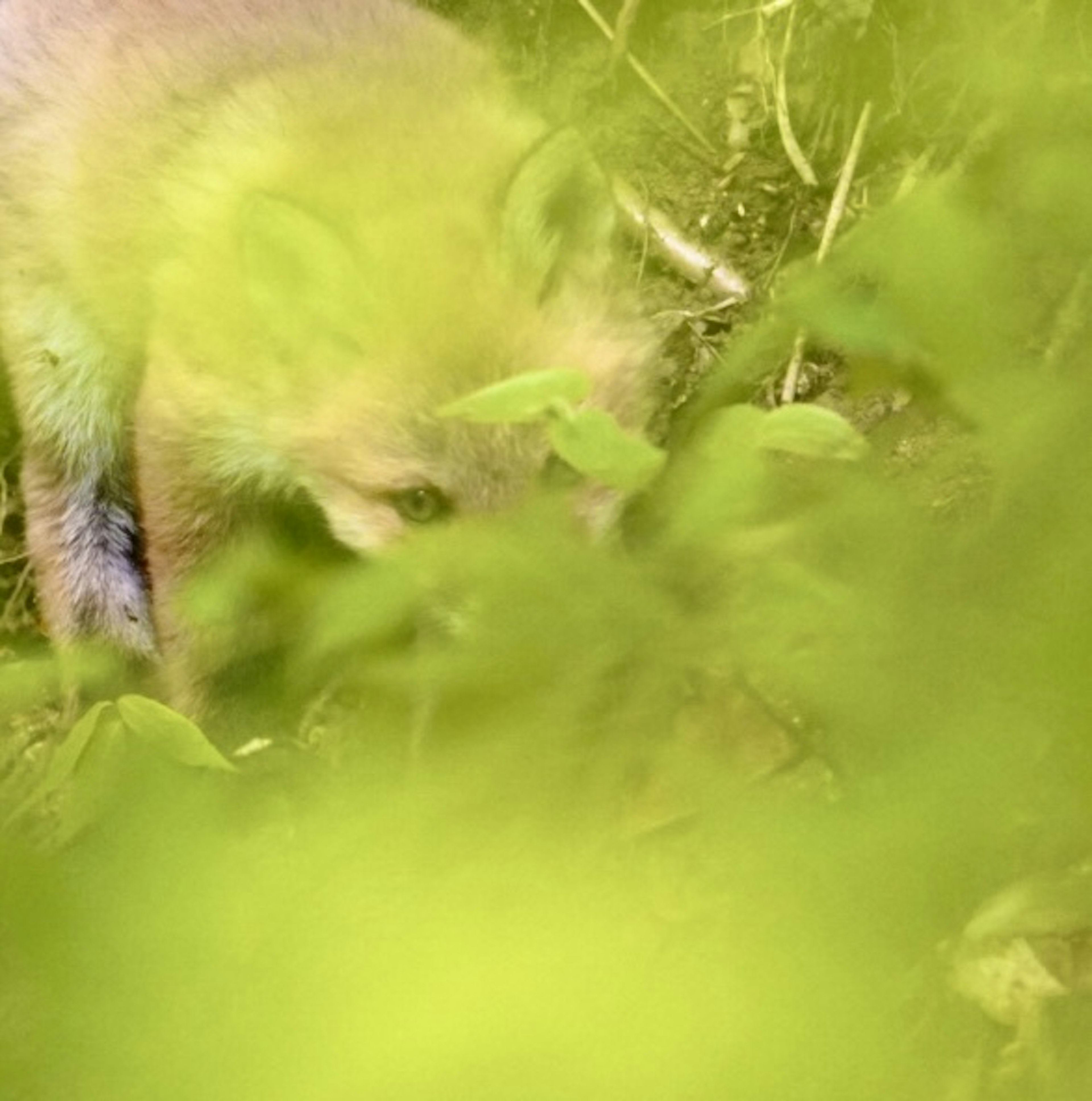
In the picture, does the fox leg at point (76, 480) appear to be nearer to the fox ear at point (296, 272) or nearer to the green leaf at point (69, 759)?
the fox ear at point (296, 272)

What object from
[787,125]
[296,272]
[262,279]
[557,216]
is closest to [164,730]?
[296,272]

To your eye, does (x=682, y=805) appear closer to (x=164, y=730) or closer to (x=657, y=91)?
(x=164, y=730)

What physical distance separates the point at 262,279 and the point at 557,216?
1.19 feet

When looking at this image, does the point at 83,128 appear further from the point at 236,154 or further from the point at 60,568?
the point at 60,568

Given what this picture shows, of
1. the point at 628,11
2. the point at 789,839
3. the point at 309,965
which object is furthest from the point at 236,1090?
the point at 628,11

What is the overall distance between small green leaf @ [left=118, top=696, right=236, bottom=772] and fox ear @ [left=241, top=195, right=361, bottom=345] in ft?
1.16

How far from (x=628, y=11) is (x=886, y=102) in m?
0.44

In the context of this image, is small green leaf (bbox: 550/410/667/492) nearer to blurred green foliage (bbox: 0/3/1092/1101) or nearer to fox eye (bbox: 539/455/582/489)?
blurred green foliage (bbox: 0/3/1092/1101)

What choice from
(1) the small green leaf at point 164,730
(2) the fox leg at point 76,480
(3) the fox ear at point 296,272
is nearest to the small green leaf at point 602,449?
(1) the small green leaf at point 164,730

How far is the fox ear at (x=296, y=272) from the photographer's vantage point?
3.57ft

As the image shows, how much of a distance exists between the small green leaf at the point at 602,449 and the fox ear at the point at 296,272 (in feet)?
1.53

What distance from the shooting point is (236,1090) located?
21.0 inches

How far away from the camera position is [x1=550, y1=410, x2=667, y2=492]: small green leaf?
658mm

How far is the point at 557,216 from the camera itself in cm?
152
